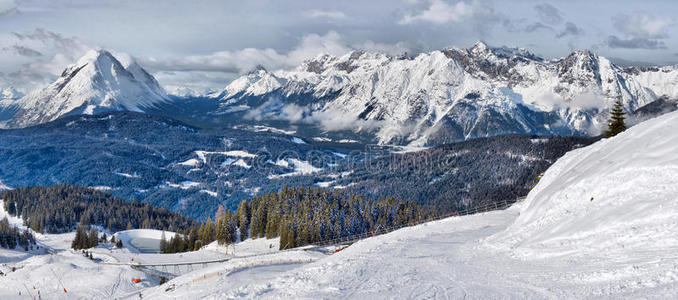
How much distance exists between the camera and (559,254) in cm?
3034

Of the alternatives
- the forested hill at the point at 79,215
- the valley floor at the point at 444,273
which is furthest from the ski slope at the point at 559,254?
the forested hill at the point at 79,215

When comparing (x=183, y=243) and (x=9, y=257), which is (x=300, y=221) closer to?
(x=183, y=243)

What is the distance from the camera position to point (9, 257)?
122 metres

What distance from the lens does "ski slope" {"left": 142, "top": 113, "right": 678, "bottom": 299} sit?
2470cm

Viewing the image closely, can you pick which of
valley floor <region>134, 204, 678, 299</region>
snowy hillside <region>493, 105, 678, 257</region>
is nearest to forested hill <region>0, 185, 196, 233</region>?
valley floor <region>134, 204, 678, 299</region>

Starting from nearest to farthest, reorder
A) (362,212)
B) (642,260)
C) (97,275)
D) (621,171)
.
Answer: (642,260), (621,171), (97,275), (362,212)

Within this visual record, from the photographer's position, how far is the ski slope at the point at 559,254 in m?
24.7

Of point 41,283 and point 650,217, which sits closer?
point 650,217

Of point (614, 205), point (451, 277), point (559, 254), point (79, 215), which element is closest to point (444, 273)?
point (451, 277)

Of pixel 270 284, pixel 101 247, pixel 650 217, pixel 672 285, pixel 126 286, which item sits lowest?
pixel 101 247

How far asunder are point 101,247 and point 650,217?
137m

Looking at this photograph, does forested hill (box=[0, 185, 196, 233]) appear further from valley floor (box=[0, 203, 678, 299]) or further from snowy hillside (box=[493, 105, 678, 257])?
snowy hillside (box=[493, 105, 678, 257])

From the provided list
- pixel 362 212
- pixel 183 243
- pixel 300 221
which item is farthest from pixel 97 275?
pixel 362 212

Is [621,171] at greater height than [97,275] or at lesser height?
greater
